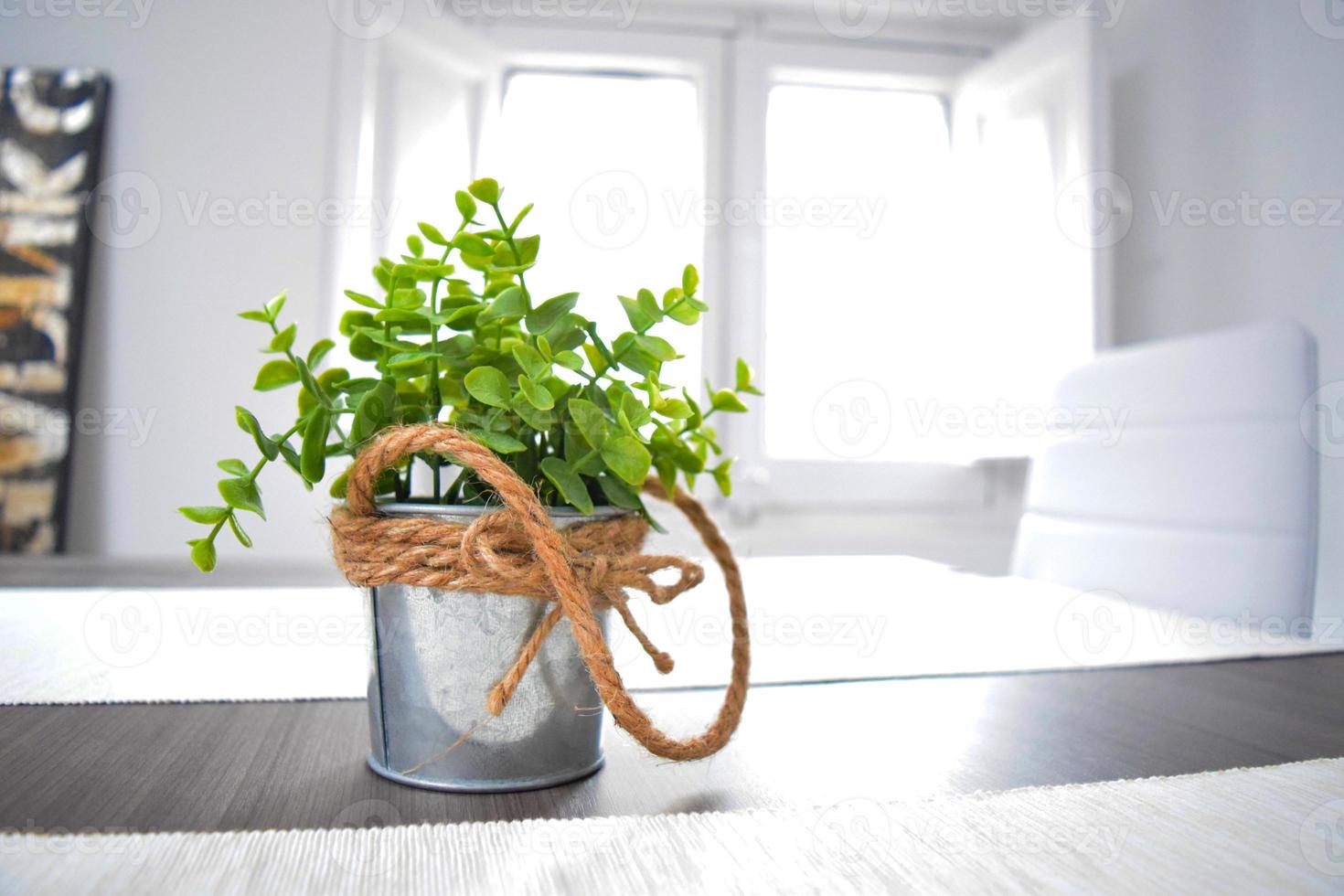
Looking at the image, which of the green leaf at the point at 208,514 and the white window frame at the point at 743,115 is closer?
the green leaf at the point at 208,514

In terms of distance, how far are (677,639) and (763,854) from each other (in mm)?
492

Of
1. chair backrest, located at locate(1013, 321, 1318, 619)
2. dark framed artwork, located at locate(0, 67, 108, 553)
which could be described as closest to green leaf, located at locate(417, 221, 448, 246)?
chair backrest, located at locate(1013, 321, 1318, 619)

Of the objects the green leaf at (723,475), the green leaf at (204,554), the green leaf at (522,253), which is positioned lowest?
the green leaf at (204,554)

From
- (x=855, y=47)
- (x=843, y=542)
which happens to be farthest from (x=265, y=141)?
(x=843, y=542)

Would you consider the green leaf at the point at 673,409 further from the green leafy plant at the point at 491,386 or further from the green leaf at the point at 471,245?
the green leaf at the point at 471,245

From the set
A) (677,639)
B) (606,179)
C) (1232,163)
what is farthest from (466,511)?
(606,179)

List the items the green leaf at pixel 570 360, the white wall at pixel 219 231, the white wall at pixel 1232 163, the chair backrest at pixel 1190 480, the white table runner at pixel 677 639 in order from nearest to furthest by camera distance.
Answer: the green leaf at pixel 570 360, the white table runner at pixel 677 639, the chair backrest at pixel 1190 480, the white wall at pixel 1232 163, the white wall at pixel 219 231

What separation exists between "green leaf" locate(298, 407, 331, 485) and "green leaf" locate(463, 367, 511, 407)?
Answer: 0.23 feet

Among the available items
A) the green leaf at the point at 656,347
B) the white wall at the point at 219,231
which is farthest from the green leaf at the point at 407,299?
the white wall at the point at 219,231

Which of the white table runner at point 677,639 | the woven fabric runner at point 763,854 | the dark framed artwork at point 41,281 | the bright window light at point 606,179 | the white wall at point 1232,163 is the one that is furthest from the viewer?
the bright window light at point 606,179

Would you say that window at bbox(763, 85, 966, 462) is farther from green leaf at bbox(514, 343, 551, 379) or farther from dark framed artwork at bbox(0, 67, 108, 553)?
green leaf at bbox(514, 343, 551, 379)

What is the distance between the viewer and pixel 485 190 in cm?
39

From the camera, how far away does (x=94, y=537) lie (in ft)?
7.84

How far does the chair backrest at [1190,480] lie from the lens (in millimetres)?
1045
